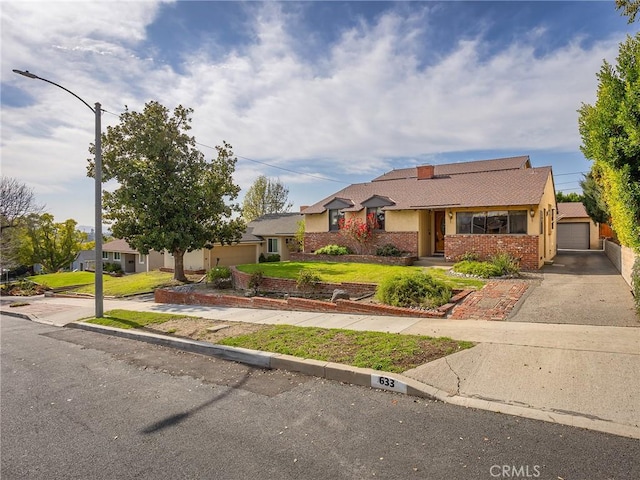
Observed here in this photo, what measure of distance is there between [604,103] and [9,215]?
147ft

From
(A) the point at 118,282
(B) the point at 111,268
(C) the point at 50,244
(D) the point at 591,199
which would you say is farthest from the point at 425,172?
(C) the point at 50,244

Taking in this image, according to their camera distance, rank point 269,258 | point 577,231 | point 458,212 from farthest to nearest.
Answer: point 269,258
point 577,231
point 458,212

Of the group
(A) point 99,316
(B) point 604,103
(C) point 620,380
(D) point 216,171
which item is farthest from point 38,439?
(D) point 216,171

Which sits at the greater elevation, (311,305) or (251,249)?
(251,249)

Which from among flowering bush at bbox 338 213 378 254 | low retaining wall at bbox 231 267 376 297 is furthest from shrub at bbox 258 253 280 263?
low retaining wall at bbox 231 267 376 297

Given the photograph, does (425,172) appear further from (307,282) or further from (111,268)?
(111,268)

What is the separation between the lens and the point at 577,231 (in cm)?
3012

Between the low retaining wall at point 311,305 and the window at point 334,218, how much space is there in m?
11.1

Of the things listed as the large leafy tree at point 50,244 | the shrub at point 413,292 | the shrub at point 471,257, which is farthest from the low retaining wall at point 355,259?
the large leafy tree at point 50,244

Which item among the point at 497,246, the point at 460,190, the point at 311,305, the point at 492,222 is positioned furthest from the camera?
the point at 460,190

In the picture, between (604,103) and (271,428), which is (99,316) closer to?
(271,428)

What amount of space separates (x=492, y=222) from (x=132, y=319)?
49.7 feet

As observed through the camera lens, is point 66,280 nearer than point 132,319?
No

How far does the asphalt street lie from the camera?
3.40 m
